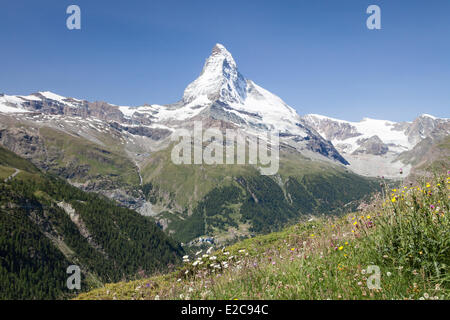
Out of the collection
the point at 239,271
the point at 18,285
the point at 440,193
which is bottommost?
the point at 18,285

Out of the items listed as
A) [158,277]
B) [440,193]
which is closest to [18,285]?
[158,277]
